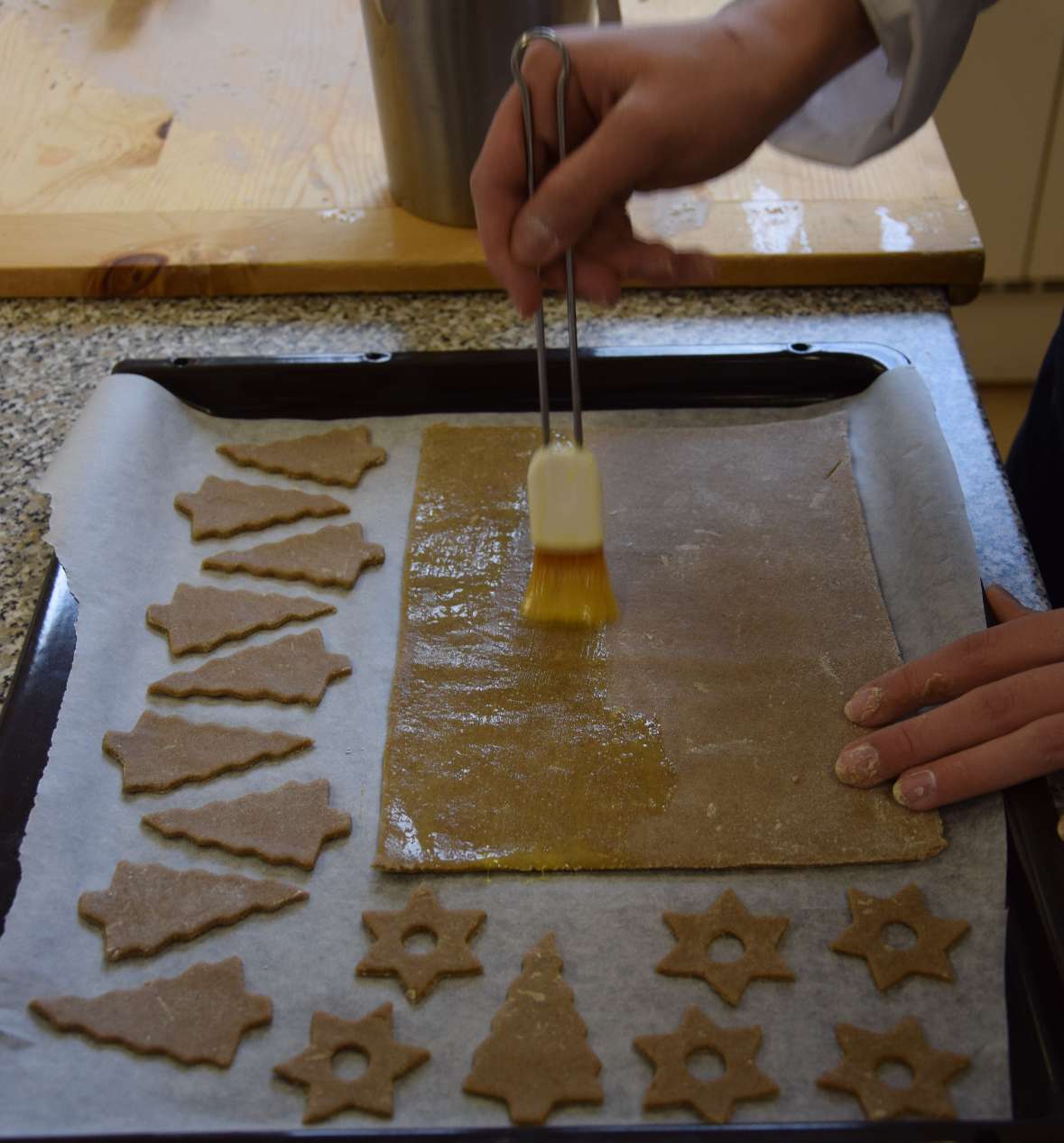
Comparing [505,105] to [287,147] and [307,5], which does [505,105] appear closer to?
[287,147]

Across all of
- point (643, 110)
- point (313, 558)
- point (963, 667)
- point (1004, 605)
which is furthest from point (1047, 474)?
point (313, 558)

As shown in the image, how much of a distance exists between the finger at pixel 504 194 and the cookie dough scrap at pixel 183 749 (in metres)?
0.38

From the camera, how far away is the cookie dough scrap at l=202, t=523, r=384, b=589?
43.0 inches

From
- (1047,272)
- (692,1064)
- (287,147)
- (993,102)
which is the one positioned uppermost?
(287,147)

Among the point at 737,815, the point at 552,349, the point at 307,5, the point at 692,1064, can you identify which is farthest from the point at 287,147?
the point at 692,1064

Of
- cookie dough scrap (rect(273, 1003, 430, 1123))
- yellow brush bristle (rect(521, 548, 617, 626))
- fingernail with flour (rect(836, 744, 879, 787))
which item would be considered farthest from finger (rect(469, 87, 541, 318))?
cookie dough scrap (rect(273, 1003, 430, 1123))

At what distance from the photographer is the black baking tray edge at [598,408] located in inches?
27.3

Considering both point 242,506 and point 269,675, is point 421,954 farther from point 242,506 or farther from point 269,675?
point 242,506

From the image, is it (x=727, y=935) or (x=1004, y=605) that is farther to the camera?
(x=1004, y=605)

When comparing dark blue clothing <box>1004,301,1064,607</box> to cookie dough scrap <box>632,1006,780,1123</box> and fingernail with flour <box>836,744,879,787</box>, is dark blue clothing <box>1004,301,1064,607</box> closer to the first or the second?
fingernail with flour <box>836,744,879,787</box>

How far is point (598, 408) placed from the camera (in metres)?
1.26

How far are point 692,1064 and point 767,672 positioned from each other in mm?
335

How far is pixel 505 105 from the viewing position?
0.90 meters

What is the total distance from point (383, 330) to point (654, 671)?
0.58 metres
